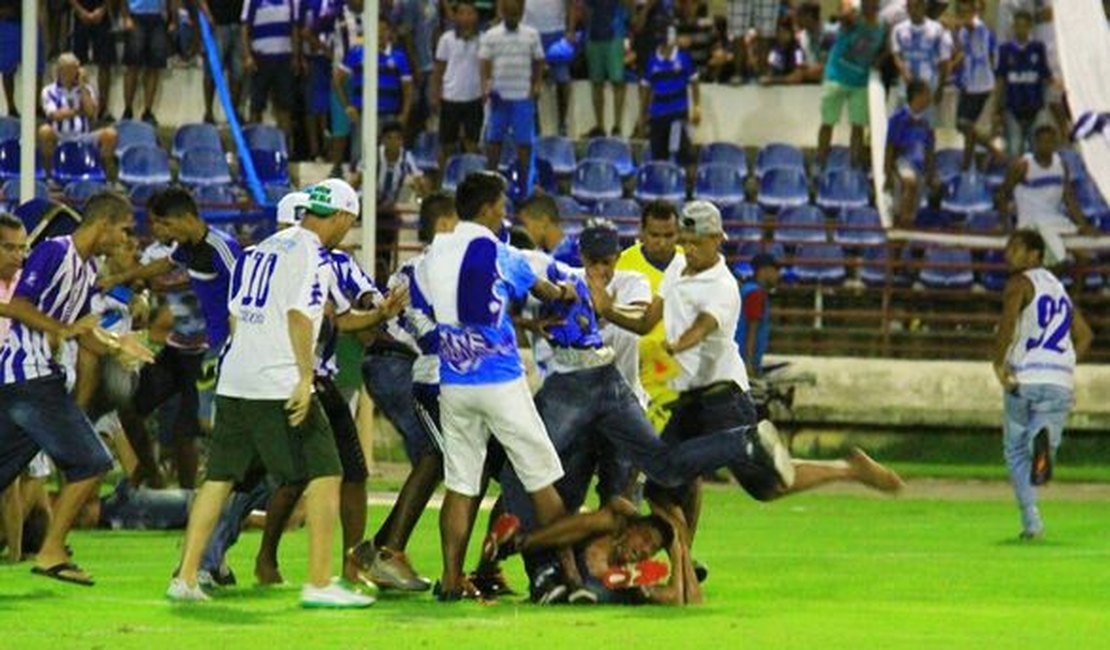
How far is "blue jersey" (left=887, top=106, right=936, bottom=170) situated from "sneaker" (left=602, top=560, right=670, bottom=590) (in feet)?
53.1

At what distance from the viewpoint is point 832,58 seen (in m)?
32.2

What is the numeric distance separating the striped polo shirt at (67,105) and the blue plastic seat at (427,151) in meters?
3.19

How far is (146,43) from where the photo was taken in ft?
104

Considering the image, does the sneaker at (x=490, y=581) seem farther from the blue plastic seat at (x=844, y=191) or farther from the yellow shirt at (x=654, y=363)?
the blue plastic seat at (x=844, y=191)

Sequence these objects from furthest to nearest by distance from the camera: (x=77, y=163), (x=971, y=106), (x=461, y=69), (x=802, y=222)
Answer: (x=971, y=106) → (x=461, y=69) → (x=802, y=222) → (x=77, y=163)

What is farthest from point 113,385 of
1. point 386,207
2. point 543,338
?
point 386,207

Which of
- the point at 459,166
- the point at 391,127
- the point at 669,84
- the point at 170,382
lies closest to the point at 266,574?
the point at 170,382

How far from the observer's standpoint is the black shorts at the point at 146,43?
31.5 metres

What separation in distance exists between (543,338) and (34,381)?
2.64 meters

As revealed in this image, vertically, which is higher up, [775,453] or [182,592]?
[775,453]

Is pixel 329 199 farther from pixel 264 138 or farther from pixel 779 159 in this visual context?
pixel 779 159

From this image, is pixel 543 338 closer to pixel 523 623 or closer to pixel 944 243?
pixel 523 623

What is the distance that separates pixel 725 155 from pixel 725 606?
17.0 m

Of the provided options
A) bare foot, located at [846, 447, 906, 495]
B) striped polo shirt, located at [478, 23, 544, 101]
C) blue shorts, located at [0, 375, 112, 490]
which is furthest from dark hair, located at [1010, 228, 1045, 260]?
striped polo shirt, located at [478, 23, 544, 101]
